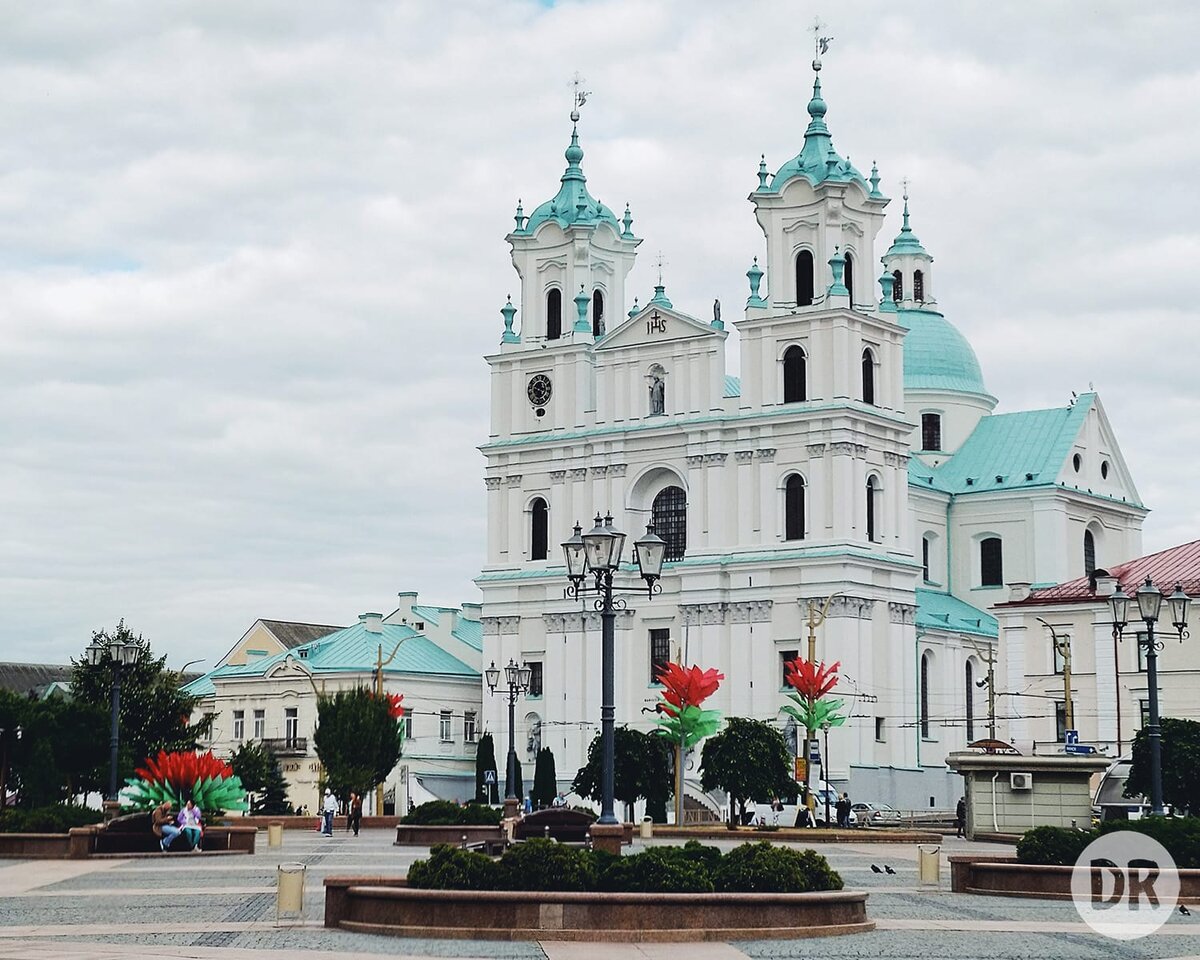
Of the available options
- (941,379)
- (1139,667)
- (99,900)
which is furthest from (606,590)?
(941,379)

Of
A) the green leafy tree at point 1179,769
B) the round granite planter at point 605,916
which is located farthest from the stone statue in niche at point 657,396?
the round granite planter at point 605,916

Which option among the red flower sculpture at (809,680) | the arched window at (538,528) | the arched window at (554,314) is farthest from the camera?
the arched window at (554,314)

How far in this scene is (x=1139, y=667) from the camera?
2601 inches

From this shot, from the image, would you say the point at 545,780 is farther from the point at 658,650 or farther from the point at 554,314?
the point at 554,314

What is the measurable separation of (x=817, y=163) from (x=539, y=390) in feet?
53.2

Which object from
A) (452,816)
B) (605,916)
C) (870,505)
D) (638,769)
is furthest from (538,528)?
(605,916)

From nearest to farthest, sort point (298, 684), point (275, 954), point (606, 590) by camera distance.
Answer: point (275, 954), point (606, 590), point (298, 684)

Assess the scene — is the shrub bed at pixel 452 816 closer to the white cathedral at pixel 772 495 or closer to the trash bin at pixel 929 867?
the trash bin at pixel 929 867

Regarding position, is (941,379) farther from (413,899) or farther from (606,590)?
(413,899)

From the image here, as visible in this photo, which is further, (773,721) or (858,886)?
(773,721)

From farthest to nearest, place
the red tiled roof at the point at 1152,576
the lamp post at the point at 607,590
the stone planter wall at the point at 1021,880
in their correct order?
the red tiled roof at the point at 1152,576, the lamp post at the point at 607,590, the stone planter wall at the point at 1021,880

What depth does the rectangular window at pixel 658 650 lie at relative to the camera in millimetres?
85938

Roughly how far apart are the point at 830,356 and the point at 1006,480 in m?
16.9

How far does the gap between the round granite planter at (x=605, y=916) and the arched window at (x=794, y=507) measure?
61.1 metres
